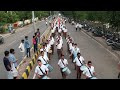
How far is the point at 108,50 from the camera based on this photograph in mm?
28141

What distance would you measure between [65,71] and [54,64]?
6.15 m

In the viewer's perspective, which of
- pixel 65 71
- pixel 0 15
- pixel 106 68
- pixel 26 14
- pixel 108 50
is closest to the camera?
pixel 65 71

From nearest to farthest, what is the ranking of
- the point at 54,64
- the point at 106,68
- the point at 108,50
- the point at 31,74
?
the point at 31,74 < the point at 106,68 < the point at 54,64 < the point at 108,50

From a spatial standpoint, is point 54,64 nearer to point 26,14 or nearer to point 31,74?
point 31,74
